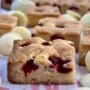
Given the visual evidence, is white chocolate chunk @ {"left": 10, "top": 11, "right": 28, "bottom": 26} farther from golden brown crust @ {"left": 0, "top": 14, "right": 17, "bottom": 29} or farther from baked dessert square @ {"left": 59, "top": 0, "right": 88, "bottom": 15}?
baked dessert square @ {"left": 59, "top": 0, "right": 88, "bottom": 15}

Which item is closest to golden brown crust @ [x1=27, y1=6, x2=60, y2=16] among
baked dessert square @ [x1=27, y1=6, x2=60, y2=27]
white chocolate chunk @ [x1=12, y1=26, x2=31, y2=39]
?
baked dessert square @ [x1=27, y1=6, x2=60, y2=27]

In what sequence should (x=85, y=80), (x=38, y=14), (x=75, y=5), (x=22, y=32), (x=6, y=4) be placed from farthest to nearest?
(x=6, y=4)
(x=75, y=5)
(x=38, y=14)
(x=22, y=32)
(x=85, y=80)

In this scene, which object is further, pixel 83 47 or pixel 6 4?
Result: pixel 6 4

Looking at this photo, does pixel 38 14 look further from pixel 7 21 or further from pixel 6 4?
pixel 6 4

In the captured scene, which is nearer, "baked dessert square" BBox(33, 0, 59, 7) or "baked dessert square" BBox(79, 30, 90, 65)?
"baked dessert square" BBox(79, 30, 90, 65)

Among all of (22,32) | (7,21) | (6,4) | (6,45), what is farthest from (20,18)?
(6,4)

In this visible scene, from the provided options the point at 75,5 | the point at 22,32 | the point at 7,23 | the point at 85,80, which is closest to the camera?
the point at 85,80
